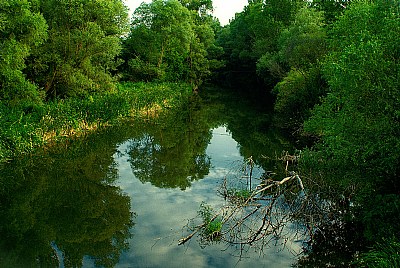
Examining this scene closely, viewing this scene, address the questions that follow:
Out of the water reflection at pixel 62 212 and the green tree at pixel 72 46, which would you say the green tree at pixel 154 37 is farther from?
the water reflection at pixel 62 212

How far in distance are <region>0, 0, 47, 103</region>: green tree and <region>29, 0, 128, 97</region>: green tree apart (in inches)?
121

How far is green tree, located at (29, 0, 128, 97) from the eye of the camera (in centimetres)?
2517

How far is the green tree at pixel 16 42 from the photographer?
19.9 meters

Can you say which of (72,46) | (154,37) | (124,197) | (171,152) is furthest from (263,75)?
(124,197)

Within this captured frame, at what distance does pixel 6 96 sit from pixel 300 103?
63.6 feet

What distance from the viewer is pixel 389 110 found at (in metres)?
10.7

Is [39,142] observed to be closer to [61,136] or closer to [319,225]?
[61,136]

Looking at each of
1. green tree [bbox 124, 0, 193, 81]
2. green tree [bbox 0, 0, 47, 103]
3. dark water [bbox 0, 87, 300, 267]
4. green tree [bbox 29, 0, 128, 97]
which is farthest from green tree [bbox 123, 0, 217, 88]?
green tree [bbox 0, 0, 47, 103]

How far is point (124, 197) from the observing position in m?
15.9

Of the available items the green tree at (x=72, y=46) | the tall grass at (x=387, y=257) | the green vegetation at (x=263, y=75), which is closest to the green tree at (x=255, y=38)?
the green vegetation at (x=263, y=75)

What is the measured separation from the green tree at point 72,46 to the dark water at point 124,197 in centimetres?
409

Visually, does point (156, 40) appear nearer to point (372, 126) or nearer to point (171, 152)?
point (171, 152)

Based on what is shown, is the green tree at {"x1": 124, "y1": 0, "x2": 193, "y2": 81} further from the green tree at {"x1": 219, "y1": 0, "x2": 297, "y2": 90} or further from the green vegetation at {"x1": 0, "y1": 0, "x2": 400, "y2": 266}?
the green tree at {"x1": 219, "y1": 0, "x2": 297, "y2": 90}

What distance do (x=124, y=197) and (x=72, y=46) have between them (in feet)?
46.9
